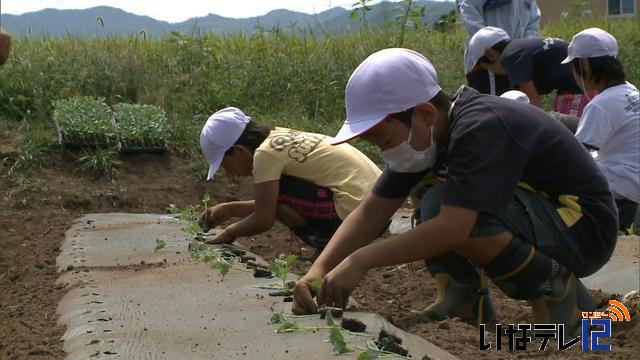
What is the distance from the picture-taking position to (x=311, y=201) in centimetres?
422

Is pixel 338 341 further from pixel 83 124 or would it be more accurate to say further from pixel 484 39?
pixel 83 124

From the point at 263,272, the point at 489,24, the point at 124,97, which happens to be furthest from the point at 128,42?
the point at 263,272

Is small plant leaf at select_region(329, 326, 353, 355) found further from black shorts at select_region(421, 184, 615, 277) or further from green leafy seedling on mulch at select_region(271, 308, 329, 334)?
black shorts at select_region(421, 184, 615, 277)

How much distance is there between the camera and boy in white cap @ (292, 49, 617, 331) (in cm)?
253

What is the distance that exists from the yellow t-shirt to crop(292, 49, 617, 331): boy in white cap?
1.09m

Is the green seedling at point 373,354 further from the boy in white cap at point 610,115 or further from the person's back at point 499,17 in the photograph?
the person's back at point 499,17

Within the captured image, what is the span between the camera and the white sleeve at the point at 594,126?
15.1 ft

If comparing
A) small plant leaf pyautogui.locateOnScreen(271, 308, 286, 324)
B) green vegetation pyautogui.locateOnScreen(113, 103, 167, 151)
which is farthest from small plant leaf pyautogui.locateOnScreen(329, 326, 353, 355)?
green vegetation pyautogui.locateOnScreen(113, 103, 167, 151)

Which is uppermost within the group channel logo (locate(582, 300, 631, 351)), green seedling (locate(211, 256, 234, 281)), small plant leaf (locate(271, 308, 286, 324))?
small plant leaf (locate(271, 308, 286, 324))

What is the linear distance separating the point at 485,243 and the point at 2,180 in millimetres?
4113

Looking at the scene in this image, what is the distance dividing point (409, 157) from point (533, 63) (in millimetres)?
3164

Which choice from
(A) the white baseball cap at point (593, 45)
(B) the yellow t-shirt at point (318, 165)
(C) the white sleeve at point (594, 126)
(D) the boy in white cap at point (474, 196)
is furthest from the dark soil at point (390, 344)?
(A) the white baseball cap at point (593, 45)

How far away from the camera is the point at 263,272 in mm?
3498

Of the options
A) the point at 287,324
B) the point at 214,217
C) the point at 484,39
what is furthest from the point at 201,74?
the point at 287,324
